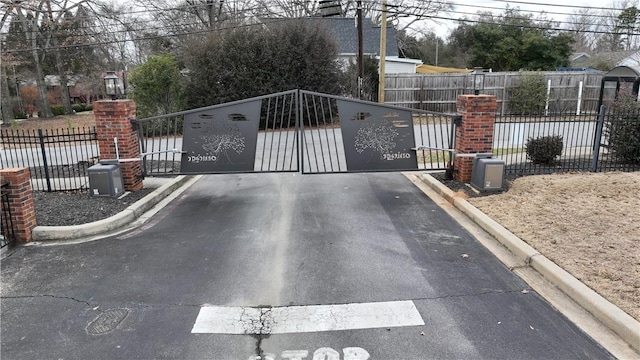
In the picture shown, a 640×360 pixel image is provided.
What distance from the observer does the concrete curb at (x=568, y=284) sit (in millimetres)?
3811

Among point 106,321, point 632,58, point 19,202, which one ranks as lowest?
point 106,321

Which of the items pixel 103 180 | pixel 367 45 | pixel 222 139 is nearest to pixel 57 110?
pixel 367 45

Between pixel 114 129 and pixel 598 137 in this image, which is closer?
pixel 114 129

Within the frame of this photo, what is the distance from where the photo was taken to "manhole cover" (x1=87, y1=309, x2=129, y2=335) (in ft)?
13.2

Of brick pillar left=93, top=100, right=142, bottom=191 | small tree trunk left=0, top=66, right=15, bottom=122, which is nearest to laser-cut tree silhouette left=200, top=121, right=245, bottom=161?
brick pillar left=93, top=100, right=142, bottom=191

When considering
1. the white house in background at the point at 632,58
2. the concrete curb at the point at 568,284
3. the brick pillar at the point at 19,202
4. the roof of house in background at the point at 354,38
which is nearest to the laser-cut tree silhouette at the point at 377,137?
the concrete curb at the point at 568,284

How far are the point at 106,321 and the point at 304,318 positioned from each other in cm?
184

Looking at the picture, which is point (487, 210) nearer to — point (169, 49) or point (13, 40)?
point (169, 49)

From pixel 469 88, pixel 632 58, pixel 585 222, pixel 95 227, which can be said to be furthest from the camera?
pixel 632 58

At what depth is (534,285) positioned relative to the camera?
481 centimetres

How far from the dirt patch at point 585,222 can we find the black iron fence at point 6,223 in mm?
6810

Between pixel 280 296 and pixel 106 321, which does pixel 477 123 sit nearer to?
pixel 280 296

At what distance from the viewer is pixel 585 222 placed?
6.18 metres

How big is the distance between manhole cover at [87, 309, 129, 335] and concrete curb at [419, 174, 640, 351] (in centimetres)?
438
